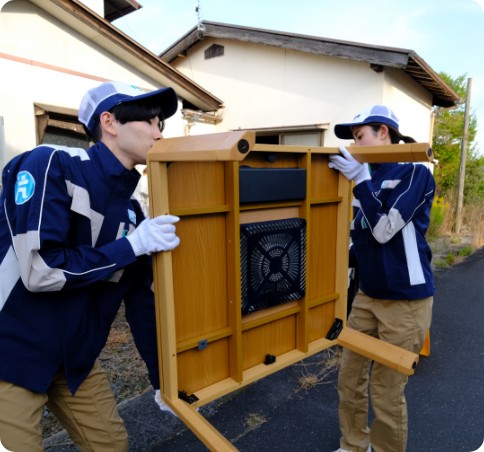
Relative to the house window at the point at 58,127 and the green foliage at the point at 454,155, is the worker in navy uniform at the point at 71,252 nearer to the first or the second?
the house window at the point at 58,127

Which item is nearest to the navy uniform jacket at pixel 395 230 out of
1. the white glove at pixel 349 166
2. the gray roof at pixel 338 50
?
the white glove at pixel 349 166

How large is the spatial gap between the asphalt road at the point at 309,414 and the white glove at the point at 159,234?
1840 mm

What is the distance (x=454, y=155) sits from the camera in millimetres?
15648

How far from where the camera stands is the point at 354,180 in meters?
1.89

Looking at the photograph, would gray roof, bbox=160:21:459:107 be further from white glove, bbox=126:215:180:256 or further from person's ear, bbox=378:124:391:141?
white glove, bbox=126:215:180:256

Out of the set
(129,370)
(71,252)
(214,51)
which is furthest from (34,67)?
(214,51)

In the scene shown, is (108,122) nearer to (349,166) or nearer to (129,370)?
(349,166)

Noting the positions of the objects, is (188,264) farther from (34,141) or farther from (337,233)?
(34,141)

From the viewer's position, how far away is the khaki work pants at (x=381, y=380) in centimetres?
204

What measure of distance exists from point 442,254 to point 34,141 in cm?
832

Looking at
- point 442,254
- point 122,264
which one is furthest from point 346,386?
point 442,254

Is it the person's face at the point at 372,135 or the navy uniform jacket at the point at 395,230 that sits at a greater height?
the person's face at the point at 372,135

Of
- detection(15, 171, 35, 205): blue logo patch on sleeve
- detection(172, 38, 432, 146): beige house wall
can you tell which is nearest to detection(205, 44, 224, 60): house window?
detection(172, 38, 432, 146): beige house wall

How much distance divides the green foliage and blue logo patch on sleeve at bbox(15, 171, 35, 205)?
13356mm
